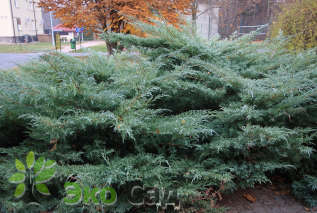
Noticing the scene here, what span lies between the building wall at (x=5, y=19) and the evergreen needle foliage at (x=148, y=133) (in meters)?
19.6

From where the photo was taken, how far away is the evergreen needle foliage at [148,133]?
1712 millimetres

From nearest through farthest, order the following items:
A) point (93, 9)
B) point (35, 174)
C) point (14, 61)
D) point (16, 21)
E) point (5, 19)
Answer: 1. point (35, 174)
2. point (14, 61)
3. point (93, 9)
4. point (5, 19)
5. point (16, 21)

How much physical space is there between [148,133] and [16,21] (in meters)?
23.2

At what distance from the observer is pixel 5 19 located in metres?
18.2

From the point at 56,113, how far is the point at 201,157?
1.31m

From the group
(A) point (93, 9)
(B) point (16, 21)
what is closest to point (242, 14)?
(A) point (93, 9)

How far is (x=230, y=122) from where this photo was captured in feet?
7.09

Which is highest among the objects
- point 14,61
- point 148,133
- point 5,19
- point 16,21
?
point 16,21

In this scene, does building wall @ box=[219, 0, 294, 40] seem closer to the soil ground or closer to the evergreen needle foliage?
the evergreen needle foliage

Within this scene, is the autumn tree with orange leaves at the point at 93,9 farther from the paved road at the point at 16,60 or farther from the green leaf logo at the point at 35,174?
the green leaf logo at the point at 35,174

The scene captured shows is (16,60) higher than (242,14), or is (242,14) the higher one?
(242,14)

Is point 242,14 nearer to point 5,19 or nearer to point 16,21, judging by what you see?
point 5,19

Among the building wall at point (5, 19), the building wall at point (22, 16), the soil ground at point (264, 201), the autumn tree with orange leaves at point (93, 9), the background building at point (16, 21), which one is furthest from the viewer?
the building wall at point (22, 16)

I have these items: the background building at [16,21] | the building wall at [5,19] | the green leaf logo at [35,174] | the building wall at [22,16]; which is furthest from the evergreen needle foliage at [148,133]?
the building wall at [22,16]
